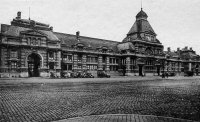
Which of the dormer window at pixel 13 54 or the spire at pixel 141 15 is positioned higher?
the spire at pixel 141 15

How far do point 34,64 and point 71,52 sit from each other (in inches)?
405

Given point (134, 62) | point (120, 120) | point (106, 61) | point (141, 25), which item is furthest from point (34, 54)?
point (120, 120)

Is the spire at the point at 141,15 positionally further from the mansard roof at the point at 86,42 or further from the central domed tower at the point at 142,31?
the mansard roof at the point at 86,42

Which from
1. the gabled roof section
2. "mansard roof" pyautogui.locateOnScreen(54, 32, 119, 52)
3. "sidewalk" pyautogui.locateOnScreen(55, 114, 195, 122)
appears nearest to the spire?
the gabled roof section

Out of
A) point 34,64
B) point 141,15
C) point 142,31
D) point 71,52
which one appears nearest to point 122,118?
point 34,64

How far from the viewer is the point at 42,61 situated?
45000mm

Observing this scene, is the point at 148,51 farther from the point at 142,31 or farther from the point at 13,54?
the point at 13,54

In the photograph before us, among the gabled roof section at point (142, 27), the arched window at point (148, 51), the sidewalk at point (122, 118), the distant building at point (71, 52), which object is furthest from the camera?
the arched window at point (148, 51)

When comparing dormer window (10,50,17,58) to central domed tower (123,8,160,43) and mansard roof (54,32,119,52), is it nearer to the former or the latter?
mansard roof (54,32,119,52)

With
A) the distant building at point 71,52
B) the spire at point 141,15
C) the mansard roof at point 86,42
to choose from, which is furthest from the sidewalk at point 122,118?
the spire at point 141,15

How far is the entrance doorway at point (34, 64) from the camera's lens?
1757 inches

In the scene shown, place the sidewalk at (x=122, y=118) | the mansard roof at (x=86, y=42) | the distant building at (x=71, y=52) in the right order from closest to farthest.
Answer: the sidewalk at (x=122, y=118), the distant building at (x=71, y=52), the mansard roof at (x=86, y=42)

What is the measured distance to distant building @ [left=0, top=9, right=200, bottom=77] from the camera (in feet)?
137

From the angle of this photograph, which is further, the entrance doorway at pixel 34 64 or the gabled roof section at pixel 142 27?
the gabled roof section at pixel 142 27
